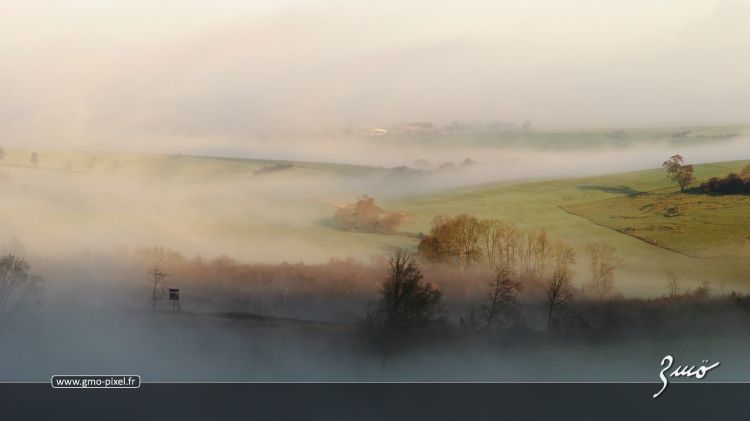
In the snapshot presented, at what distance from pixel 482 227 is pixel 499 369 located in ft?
A: 2.68

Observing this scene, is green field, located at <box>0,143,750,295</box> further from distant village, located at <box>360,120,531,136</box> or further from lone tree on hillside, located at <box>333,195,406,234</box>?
distant village, located at <box>360,120,531,136</box>

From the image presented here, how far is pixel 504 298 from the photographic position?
5.95 meters

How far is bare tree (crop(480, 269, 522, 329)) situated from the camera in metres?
5.94

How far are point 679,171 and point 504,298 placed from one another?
126 cm

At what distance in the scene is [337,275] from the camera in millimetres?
5895

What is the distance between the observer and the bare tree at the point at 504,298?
594cm

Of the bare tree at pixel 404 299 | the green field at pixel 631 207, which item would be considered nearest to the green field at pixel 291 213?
the green field at pixel 631 207

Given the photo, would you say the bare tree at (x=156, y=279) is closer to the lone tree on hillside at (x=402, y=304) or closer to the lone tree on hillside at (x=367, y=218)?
the lone tree on hillside at (x=367, y=218)

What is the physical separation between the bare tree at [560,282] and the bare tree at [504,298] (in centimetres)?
18

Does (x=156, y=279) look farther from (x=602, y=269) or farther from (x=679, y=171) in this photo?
(x=679, y=171)

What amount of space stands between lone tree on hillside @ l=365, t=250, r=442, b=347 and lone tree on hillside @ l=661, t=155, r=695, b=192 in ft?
4.99

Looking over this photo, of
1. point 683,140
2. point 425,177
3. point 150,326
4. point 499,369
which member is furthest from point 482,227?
point 150,326
